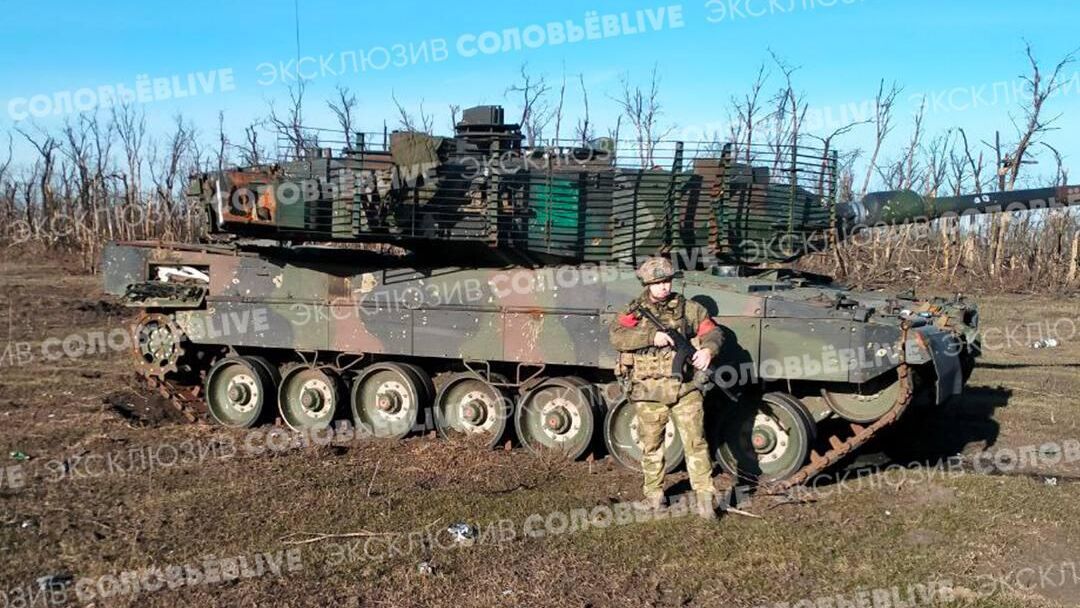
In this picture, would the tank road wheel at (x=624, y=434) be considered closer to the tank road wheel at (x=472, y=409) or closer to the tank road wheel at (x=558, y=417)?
the tank road wheel at (x=558, y=417)

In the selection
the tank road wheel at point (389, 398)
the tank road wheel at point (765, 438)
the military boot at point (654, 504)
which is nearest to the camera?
the military boot at point (654, 504)

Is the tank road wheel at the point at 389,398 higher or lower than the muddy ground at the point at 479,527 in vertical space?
higher

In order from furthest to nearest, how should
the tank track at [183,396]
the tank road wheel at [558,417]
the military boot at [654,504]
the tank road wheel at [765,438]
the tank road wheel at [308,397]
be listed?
the tank track at [183,396] → the tank road wheel at [308,397] → the tank road wheel at [558,417] → the tank road wheel at [765,438] → the military boot at [654,504]

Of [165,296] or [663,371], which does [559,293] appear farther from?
[165,296]

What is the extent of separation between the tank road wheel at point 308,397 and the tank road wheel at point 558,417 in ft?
7.38

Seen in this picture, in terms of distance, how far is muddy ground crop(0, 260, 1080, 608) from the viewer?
5684 mm

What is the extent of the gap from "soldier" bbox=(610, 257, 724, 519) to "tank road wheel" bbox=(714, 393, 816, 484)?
1.26 meters

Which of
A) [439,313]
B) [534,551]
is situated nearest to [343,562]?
[534,551]

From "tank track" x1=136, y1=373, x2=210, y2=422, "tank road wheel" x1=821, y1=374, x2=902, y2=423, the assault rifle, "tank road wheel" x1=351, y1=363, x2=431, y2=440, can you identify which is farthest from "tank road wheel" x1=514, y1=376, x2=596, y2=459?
"tank track" x1=136, y1=373, x2=210, y2=422

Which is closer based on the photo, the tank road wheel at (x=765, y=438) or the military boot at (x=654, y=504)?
the military boot at (x=654, y=504)

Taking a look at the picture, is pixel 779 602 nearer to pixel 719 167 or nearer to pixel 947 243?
pixel 719 167

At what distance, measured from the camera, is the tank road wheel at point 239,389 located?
1037 cm

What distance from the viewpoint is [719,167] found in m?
8.67

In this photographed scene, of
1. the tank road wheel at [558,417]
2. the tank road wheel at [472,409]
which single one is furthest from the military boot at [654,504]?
the tank road wheel at [472,409]
